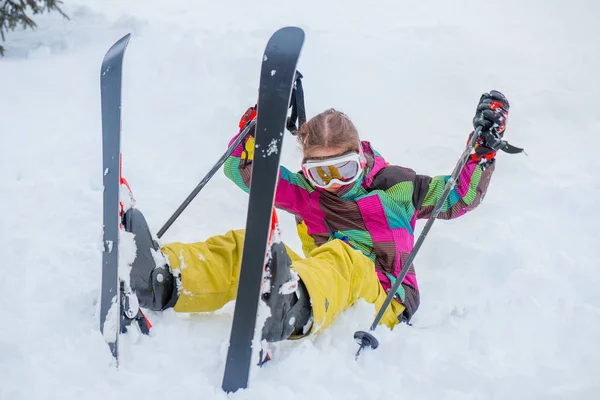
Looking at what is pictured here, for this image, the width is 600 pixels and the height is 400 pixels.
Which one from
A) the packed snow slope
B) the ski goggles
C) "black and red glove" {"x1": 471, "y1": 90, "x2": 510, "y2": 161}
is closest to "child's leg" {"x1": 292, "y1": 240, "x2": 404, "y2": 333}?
the packed snow slope

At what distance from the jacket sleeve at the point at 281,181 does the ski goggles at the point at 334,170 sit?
10.6 inches

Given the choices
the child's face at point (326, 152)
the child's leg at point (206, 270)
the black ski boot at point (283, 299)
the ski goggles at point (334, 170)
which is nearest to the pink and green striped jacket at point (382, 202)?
the ski goggles at point (334, 170)

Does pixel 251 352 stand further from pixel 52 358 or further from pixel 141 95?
pixel 141 95

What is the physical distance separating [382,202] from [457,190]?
1.34 feet

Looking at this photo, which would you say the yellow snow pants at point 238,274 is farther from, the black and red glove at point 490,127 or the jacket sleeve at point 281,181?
the black and red glove at point 490,127

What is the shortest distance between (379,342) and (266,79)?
1184 mm

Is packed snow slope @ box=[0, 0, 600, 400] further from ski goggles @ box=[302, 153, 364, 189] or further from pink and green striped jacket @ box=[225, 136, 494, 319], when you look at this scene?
ski goggles @ box=[302, 153, 364, 189]

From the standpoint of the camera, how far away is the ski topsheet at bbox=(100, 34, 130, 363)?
6.65 ft

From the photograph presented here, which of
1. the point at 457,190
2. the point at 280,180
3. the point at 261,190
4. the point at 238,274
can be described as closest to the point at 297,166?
the point at 280,180

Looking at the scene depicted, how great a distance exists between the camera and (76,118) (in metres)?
4.68

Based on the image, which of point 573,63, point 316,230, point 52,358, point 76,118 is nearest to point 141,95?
point 76,118

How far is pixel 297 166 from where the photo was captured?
461cm

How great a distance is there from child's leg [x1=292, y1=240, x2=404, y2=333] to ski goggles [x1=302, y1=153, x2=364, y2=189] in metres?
0.39

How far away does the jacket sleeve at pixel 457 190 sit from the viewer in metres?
2.90
